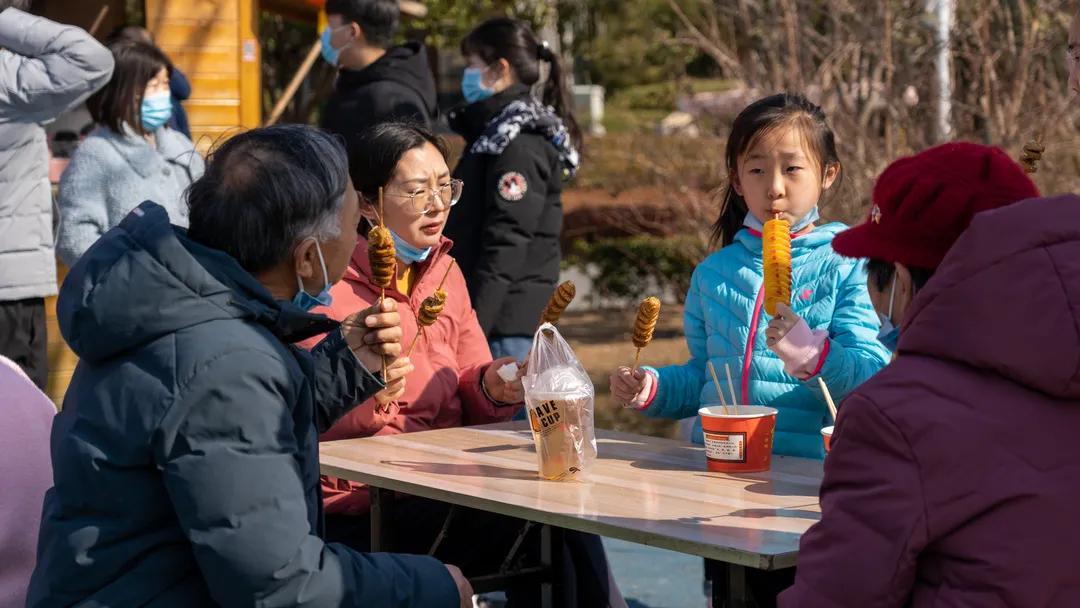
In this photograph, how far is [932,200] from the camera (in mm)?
2525

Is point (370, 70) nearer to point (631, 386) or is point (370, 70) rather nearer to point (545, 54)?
point (545, 54)

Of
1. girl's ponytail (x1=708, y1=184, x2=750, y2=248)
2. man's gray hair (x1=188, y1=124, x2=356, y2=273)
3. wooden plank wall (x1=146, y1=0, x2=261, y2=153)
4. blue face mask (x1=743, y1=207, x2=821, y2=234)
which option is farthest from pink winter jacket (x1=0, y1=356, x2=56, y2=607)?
wooden plank wall (x1=146, y1=0, x2=261, y2=153)

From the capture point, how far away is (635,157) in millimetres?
10195

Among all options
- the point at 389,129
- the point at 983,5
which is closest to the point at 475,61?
the point at 389,129

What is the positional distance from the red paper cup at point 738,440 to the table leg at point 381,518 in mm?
849

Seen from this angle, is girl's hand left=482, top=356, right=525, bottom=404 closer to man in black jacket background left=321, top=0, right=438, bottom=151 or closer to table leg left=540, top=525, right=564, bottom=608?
table leg left=540, top=525, right=564, bottom=608

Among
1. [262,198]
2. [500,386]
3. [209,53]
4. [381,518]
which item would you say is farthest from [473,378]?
[209,53]

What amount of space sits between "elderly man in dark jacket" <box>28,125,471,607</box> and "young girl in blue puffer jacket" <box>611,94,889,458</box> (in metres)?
1.41

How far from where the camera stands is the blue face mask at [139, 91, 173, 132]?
6.15m

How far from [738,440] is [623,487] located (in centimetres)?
30

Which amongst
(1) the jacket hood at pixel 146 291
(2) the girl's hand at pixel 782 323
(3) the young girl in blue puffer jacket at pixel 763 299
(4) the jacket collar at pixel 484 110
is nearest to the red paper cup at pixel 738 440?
(2) the girl's hand at pixel 782 323

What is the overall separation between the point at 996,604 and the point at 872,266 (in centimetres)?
93

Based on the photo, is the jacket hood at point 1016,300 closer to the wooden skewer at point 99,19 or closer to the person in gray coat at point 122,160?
the person in gray coat at point 122,160

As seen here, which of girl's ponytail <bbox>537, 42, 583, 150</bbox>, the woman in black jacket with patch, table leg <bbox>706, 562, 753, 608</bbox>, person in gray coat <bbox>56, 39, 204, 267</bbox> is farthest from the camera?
girl's ponytail <bbox>537, 42, 583, 150</bbox>
